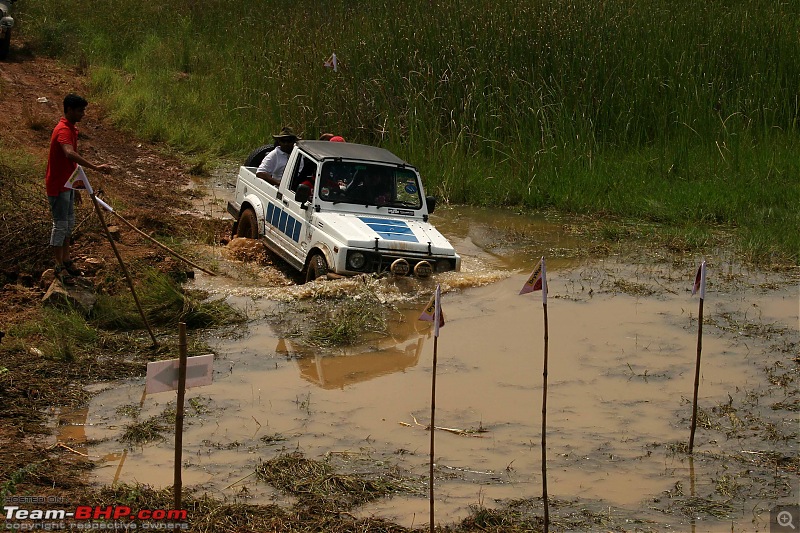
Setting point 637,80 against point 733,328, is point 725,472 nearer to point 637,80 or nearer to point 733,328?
point 733,328

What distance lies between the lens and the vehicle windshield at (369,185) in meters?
10.4

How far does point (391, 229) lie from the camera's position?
10133mm

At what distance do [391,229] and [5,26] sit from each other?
13787 mm

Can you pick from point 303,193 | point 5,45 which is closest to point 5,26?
point 5,45

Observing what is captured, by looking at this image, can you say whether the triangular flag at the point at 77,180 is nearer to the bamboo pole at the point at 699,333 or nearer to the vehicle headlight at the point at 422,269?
the vehicle headlight at the point at 422,269

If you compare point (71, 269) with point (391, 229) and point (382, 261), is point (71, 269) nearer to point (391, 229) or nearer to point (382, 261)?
point (382, 261)

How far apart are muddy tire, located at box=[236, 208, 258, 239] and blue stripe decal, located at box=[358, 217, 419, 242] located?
6.19 ft

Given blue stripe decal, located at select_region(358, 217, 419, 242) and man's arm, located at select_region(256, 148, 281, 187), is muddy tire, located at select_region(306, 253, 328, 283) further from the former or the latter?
man's arm, located at select_region(256, 148, 281, 187)

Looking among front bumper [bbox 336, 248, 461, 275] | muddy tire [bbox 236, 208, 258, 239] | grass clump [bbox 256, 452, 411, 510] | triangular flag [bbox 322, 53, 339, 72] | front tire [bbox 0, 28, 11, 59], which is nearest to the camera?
grass clump [bbox 256, 452, 411, 510]

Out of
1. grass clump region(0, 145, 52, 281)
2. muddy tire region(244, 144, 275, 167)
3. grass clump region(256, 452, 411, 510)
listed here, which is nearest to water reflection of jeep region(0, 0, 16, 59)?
grass clump region(0, 145, 52, 281)

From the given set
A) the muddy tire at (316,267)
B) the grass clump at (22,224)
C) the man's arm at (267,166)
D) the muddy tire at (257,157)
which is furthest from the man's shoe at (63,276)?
the muddy tire at (257,157)

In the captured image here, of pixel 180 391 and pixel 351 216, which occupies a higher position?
pixel 180 391

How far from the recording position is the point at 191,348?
8109 millimetres

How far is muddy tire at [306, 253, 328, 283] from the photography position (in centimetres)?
989
